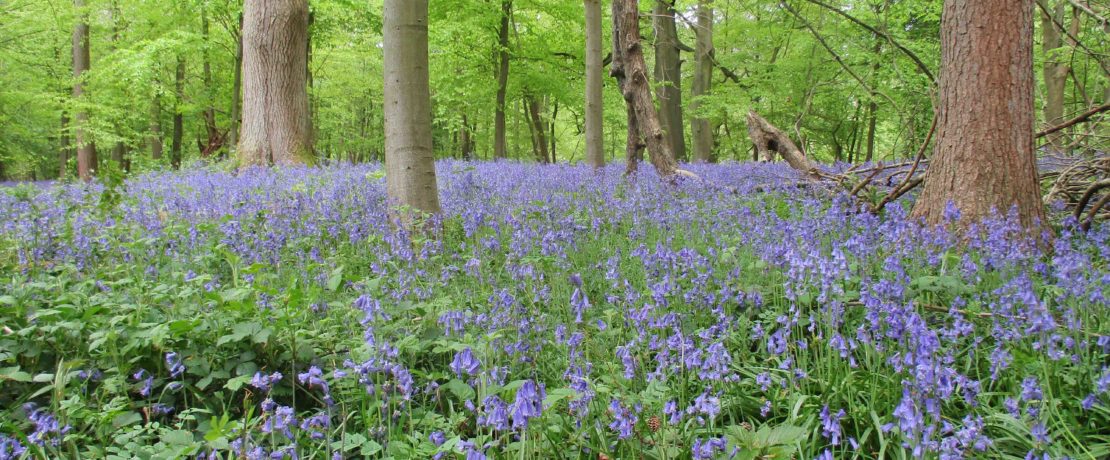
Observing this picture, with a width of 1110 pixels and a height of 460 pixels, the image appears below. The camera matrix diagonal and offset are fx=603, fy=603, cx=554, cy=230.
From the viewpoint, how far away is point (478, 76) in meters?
18.8

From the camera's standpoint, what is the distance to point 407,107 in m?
4.93

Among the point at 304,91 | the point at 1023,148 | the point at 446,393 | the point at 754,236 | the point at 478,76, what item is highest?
the point at 478,76

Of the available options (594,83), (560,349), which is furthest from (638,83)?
(560,349)

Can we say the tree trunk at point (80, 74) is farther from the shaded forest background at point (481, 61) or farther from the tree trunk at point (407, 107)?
the tree trunk at point (407, 107)

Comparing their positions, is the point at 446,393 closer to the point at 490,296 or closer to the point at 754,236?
the point at 490,296

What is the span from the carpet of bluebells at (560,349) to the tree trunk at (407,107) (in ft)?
1.70

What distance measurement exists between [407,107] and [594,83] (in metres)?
6.73

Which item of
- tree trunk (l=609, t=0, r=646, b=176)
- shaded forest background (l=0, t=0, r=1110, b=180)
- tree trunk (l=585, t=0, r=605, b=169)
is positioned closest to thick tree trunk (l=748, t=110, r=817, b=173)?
tree trunk (l=609, t=0, r=646, b=176)

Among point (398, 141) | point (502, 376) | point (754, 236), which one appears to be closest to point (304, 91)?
point (398, 141)

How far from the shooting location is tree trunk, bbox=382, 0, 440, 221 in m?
4.86

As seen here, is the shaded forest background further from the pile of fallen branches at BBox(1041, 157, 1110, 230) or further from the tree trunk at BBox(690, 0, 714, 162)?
the pile of fallen branches at BBox(1041, 157, 1110, 230)

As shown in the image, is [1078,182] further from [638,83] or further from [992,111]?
[638,83]

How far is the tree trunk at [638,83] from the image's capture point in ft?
28.8

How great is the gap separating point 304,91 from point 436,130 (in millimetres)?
21871
